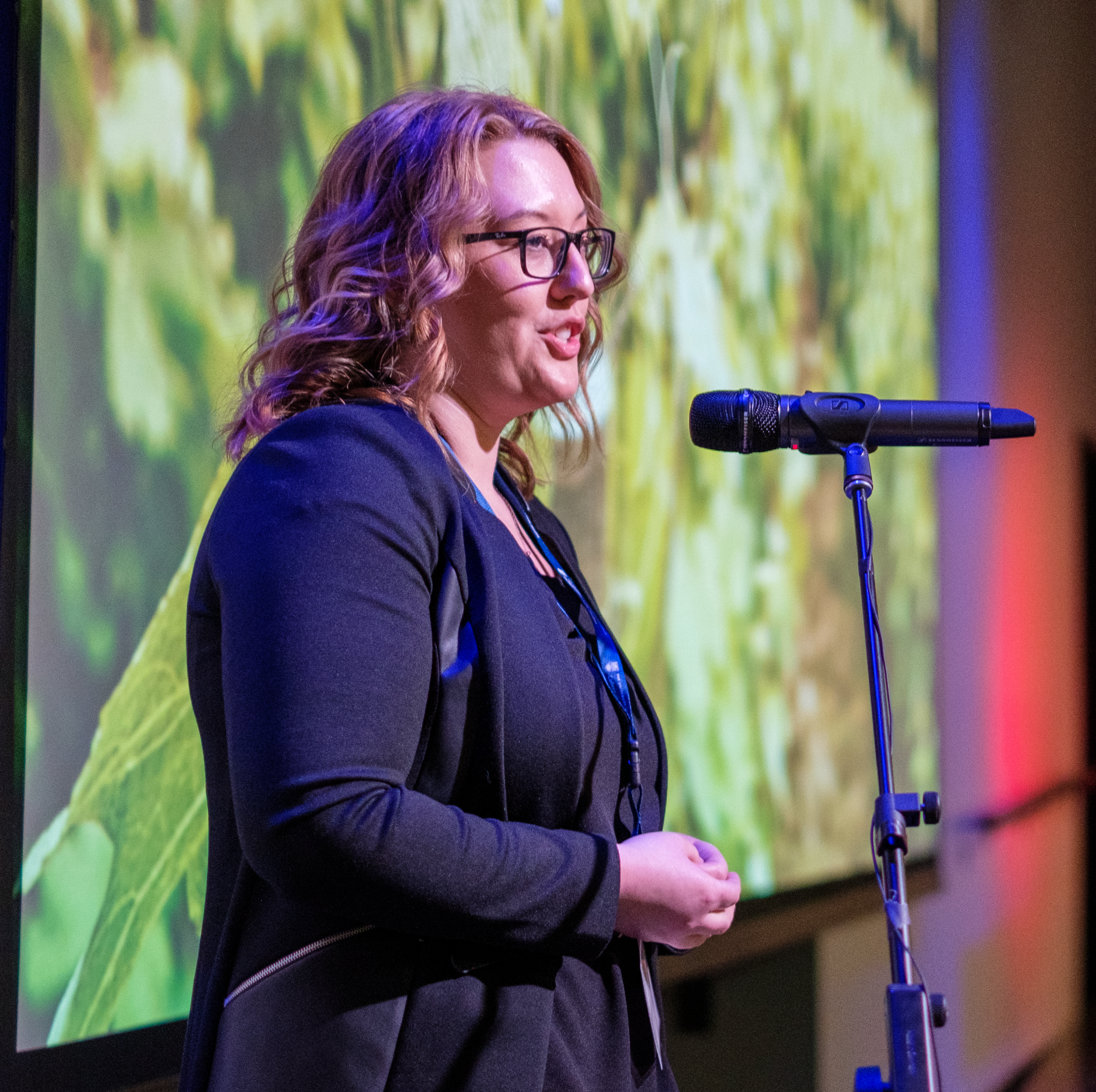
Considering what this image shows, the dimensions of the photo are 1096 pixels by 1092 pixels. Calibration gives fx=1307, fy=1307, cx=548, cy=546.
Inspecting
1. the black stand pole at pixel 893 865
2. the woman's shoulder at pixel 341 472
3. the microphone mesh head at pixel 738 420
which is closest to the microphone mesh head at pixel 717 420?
the microphone mesh head at pixel 738 420

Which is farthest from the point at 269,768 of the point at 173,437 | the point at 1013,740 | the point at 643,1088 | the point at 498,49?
the point at 1013,740

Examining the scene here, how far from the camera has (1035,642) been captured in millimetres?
5031

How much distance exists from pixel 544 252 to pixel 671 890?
1.93ft

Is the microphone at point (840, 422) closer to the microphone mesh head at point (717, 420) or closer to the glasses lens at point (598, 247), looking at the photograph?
the microphone mesh head at point (717, 420)

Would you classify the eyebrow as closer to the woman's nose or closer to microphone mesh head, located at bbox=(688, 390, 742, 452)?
the woman's nose

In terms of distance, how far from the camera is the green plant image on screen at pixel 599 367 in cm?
140

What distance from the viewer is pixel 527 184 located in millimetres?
1215

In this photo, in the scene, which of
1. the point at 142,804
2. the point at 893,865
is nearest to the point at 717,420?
the point at 893,865

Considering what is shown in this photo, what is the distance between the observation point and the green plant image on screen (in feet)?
4.60

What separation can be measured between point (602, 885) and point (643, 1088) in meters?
0.27

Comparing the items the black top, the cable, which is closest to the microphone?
the black top

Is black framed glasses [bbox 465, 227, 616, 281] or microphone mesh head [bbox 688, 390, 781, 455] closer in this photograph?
black framed glasses [bbox 465, 227, 616, 281]

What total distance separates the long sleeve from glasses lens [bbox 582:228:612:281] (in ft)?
1.32

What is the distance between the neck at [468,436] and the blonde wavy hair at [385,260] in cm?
2
